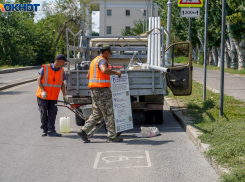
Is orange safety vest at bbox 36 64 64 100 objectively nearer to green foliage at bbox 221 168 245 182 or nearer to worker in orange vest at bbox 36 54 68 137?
worker in orange vest at bbox 36 54 68 137

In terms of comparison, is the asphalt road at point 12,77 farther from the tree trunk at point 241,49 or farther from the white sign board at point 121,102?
the tree trunk at point 241,49

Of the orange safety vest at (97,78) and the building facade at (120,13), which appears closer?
the orange safety vest at (97,78)

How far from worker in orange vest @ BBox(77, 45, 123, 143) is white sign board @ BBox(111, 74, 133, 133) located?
0.11 meters

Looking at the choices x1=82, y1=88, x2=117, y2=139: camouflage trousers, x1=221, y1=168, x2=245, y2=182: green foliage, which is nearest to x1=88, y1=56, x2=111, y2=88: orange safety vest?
x1=82, y1=88, x2=117, y2=139: camouflage trousers

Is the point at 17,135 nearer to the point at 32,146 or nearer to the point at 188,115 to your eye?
the point at 32,146

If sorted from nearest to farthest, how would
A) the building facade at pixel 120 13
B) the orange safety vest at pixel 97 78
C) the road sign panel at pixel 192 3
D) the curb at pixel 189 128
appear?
the curb at pixel 189 128 < the orange safety vest at pixel 97 78 < the road sign panel at pixel 192 3 < the building facade at pixel 120 13

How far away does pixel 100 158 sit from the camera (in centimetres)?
595

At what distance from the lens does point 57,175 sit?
199 inches

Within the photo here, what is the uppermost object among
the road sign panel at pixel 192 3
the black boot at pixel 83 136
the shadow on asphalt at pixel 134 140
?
the road sign panel at pixel 192 3

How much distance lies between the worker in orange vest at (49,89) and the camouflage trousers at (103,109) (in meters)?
0.98

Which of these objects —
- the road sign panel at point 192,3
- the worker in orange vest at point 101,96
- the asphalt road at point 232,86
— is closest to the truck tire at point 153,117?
the worker in orange vest at point 101,96

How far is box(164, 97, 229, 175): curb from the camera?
5164 millimetres

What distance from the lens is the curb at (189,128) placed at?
203 inches

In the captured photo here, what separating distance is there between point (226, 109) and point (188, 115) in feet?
3.31
